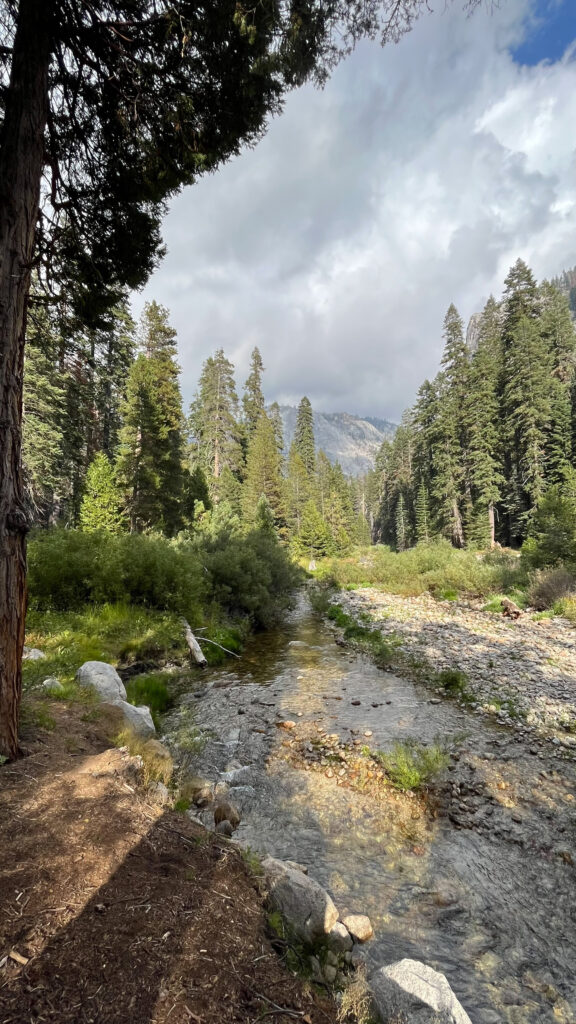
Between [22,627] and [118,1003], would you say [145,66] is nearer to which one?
[22,627]

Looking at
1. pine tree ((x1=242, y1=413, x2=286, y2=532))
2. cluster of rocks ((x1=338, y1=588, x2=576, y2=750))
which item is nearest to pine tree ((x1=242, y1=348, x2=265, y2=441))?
pine tree ((x1=242, y1=413, x2=286, y2=532))

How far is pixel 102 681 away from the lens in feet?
Answer: 22.6

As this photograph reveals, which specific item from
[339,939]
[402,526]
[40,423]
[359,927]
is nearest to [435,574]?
[359,927]

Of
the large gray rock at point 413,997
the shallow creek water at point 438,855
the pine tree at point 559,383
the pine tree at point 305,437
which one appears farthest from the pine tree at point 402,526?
the large gray rock at point 413,997

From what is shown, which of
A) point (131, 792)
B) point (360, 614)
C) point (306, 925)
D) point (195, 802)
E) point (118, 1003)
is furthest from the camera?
point (360, 614)

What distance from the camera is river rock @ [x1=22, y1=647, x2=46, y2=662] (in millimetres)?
7355

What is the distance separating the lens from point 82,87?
182 inches

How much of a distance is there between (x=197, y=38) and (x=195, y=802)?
8.63m

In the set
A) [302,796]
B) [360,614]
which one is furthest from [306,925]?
[360,614]

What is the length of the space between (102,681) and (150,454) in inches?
732

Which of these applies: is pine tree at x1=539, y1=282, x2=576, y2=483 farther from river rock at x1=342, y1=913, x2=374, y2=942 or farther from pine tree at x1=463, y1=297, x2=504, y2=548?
river rock at x1=342, y1=913, x2=374, y2=942

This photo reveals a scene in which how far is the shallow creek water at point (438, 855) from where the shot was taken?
10.9 ft

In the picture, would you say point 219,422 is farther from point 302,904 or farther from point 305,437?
point 302,904

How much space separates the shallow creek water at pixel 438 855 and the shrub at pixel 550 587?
33.5ft
